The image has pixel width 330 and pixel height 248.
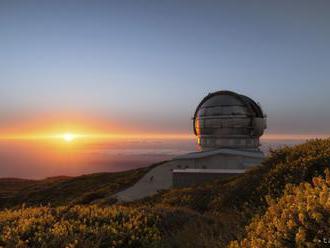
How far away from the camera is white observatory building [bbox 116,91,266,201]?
4206 cm

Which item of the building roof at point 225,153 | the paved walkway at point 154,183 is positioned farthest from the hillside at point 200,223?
the building roof at point 225,153

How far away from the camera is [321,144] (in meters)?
13.8

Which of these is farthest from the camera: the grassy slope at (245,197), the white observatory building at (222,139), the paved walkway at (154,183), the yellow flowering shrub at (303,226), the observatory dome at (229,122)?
the observatory dome at (229,122)

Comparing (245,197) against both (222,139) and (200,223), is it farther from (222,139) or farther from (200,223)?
(222,139)

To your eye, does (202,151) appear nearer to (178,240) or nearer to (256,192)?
(256,192)

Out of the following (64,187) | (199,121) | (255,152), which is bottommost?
(64,187)

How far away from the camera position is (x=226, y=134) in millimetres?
43938

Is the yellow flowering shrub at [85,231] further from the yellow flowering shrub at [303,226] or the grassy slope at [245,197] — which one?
the yellow flowering shrub at [303,226]

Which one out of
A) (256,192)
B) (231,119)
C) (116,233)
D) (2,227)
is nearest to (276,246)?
(116,233)

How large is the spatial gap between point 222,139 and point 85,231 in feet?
124

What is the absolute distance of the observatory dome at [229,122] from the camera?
142ft

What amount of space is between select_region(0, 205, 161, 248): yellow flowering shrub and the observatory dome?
35079 millimetres

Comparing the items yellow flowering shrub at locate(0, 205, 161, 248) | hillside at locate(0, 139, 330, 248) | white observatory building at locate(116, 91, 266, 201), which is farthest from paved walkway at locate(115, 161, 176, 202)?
yellow flowering shrub at locate(0, 205, 161, 248)

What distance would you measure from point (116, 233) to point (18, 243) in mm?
1855
